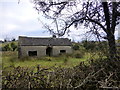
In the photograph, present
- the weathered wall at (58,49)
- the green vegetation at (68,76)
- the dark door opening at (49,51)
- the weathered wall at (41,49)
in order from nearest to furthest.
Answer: the green vegetation at (68,76) < the weathered wall at (41,49) < the weathered wall at (58,49) < the dark door opening at (49,51)

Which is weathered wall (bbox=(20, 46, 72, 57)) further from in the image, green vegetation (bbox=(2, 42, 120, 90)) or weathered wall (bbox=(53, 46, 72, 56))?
green vegetation (bbox=(2, 42, 120, 90))

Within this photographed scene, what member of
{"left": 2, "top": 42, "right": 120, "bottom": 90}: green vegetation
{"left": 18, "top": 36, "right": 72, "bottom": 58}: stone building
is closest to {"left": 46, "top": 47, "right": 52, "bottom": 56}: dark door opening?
{"left": 18, "top": 36, "right": 72, "bottom": 58}: stone building

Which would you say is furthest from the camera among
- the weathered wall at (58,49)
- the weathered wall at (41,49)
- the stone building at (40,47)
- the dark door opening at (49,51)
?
the dark door opening at (49,51)

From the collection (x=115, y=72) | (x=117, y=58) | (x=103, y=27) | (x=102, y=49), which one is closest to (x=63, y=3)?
(x=103, y=27)

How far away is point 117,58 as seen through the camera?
229cm

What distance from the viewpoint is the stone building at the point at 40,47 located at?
2438 cm

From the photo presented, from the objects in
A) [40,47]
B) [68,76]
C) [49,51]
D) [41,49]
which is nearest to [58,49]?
[49,51]

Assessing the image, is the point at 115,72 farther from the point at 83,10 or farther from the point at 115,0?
the point at 83,10

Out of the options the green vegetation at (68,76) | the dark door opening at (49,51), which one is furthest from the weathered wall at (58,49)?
the green vegetation at (68,76)

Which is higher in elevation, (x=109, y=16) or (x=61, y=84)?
(x=109, y=16)

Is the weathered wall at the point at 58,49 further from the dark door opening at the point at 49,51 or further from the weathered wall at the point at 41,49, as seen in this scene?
the dark door opening at the point at 49,51

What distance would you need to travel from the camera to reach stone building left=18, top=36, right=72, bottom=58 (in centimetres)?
2438

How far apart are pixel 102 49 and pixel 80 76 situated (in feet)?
2.30

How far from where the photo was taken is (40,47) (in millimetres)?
25625
